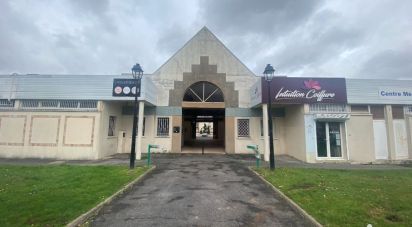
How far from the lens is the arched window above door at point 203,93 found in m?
19.2

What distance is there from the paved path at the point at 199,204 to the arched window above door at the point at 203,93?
32.4ft

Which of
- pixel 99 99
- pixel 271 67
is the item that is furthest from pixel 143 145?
pixel 271 67

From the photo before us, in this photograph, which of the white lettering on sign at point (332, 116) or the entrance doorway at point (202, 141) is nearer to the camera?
the white lettering on sign at point (332, 116)

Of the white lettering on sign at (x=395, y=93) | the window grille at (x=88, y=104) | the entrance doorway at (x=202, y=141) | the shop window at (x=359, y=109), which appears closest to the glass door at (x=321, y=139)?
the shop window at (x=359, y=109)

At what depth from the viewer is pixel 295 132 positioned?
52.8 ft

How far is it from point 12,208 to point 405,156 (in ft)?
66.1

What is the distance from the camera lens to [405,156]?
15.0 metres

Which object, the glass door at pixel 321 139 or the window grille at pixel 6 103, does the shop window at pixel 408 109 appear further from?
the window grille at pixel 6 103

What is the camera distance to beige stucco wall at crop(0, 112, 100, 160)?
14484 mm

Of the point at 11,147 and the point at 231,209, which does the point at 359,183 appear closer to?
the point at 231,209

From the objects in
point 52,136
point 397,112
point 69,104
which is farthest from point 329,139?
point 52,136

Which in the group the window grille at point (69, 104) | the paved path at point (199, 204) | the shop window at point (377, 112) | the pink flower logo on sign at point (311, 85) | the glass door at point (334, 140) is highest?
the pink flower logo on sign at point (311, 85)

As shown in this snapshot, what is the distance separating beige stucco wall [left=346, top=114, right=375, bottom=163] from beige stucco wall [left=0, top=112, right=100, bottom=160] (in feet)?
53.0

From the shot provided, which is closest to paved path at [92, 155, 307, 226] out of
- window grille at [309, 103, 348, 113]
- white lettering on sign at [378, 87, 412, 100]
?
window grille at [309, 103, 348, 113]
